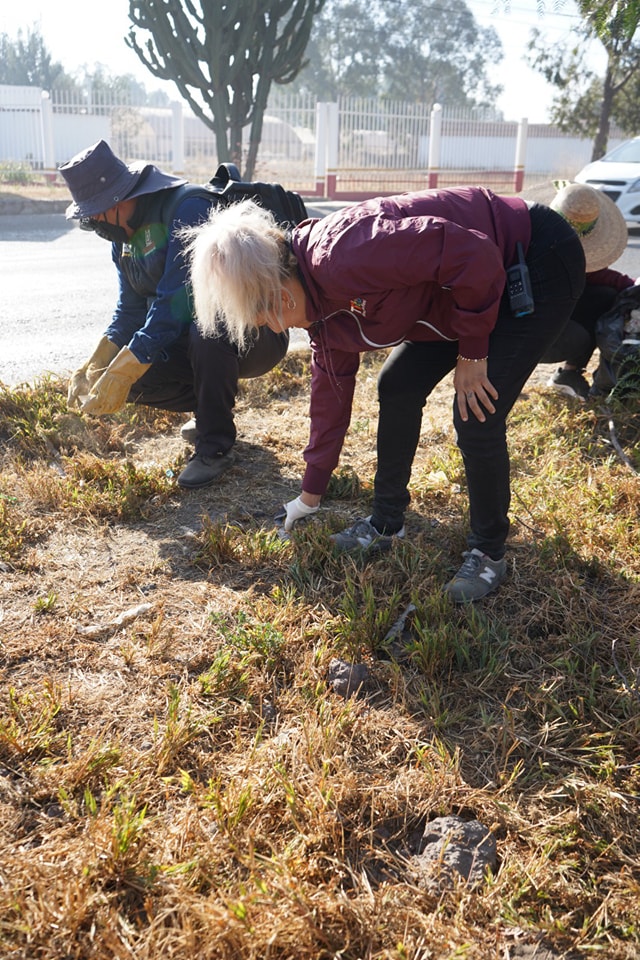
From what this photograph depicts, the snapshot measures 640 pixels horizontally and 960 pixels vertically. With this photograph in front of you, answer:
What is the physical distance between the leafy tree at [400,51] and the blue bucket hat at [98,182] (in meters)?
55.1

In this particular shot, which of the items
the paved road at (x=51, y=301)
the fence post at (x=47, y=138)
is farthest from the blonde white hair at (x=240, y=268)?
the fence post at (x=47, y=138)

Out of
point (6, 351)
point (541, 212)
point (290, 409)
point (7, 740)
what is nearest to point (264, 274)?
point (541, 212)

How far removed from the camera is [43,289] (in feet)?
24.1

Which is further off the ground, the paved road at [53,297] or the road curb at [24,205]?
the road curb at [24,205]

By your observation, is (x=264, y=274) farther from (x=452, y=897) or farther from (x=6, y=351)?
(x=6, y=351)

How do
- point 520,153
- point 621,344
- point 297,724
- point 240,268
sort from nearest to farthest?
1. point 297,724
2. point 240,268
3. point 621,344
4. point 520,153

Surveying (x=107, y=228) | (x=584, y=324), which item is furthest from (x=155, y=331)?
(x=584, y=324)

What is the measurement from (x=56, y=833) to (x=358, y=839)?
0.66 meters

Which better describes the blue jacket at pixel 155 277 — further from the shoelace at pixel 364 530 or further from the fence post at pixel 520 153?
the fence post at pixel 520 153

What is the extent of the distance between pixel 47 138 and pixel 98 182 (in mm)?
18227

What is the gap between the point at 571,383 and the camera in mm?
4328

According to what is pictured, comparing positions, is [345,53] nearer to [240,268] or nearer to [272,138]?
[272,138]

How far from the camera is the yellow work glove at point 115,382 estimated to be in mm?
3211

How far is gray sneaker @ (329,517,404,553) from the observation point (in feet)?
9.53
